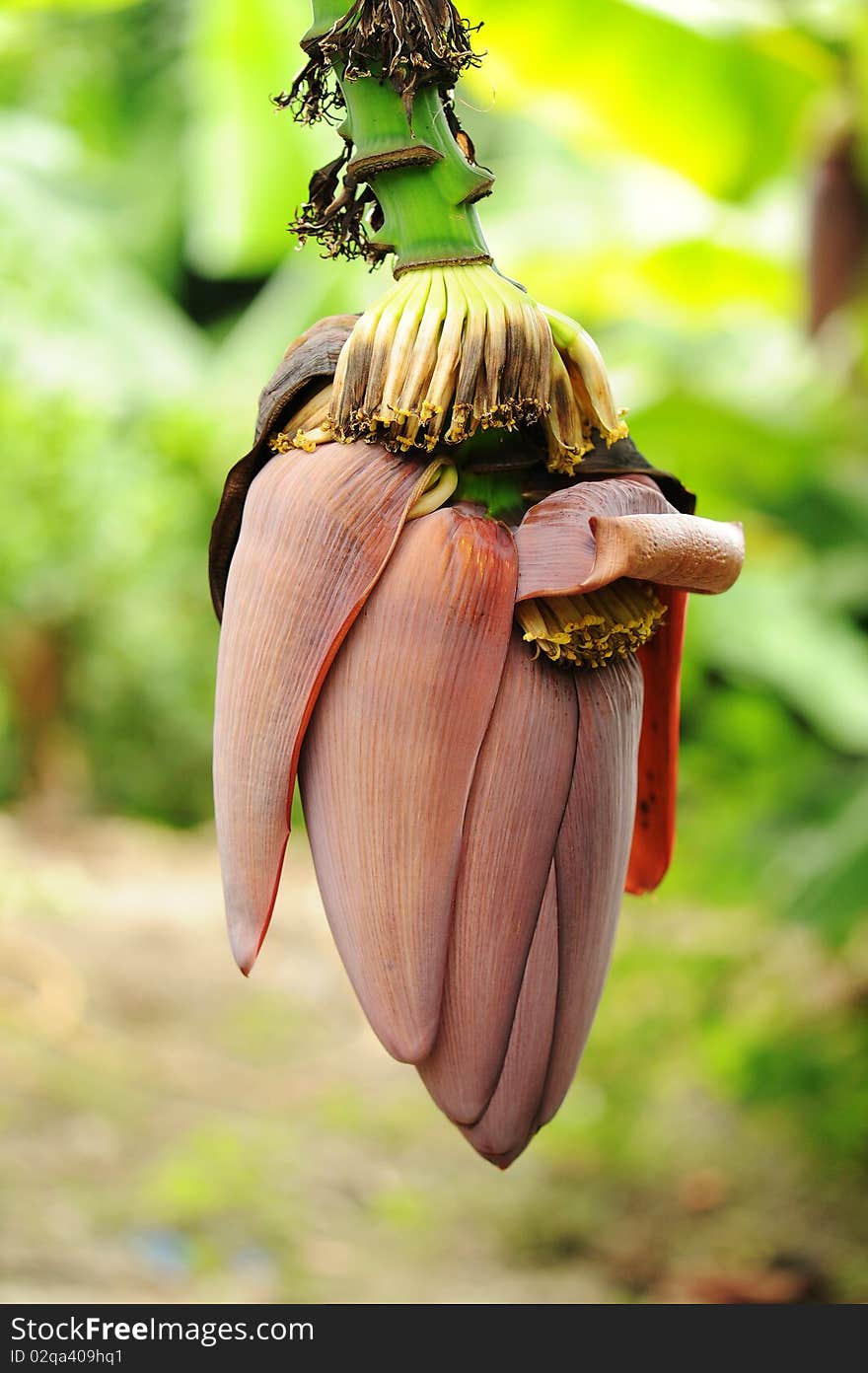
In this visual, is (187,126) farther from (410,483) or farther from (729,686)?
(410,483)

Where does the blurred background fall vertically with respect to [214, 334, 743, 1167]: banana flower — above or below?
above

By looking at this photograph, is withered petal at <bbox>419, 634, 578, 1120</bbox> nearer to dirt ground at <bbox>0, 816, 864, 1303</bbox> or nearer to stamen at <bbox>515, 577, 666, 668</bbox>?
stamen at <bbox>515, 577, 666, 668</bbox>

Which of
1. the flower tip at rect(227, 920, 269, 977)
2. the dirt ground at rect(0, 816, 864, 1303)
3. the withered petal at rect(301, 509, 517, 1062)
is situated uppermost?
the dirt ground at rect(0, 816, 864, 1303)

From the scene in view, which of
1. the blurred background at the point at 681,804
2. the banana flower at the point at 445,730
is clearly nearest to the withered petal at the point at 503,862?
the banana flower at the point at 445,730

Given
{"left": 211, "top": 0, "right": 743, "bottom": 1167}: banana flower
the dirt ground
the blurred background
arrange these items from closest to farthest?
{"left": 211, "top": 0, "right": 743, "bottom": 1167}: banana flower, the blurred background, the dirt ground

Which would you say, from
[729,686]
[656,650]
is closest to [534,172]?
[729,686]

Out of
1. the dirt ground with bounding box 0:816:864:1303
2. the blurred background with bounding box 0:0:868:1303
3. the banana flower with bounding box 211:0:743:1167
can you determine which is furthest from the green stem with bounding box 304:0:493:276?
the dirt ground with bounding box 0:816:864:1303

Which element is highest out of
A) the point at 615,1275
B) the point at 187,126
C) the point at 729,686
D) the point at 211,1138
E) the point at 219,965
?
the point at 187,126

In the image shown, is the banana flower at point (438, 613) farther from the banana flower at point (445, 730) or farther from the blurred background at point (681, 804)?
the blurred background at point (681, 804)
